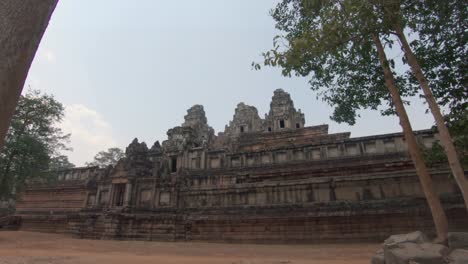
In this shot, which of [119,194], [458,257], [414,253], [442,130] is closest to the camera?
[458,257]

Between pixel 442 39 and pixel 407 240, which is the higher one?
pixel 442 39

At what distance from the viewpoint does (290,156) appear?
20.5m

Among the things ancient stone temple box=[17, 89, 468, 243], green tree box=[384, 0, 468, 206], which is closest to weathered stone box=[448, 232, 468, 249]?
green tree box=[384, 0, 468, 206]

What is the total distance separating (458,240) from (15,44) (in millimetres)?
8987

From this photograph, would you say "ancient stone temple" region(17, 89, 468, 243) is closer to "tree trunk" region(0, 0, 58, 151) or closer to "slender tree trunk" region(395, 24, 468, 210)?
"slender tree trunk" region(395, 24, 468, 210)

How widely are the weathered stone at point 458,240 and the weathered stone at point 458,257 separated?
904 mm

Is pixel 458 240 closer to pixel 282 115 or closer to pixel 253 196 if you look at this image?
pixel 253 196

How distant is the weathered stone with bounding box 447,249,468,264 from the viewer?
4.93 meters

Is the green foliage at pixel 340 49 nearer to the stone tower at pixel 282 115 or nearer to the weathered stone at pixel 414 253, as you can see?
the weathered stone at pixel 414 253

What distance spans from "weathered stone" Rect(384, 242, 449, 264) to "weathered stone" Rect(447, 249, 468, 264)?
0.11m

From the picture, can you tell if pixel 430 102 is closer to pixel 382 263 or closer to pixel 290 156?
pixel 382 263

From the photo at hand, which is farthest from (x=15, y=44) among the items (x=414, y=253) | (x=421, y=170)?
(x=421, y=170)

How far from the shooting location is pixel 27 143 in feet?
66.4

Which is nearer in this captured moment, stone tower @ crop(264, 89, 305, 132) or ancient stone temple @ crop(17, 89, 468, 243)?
ancient stone temple @ crop(17, 89, 468, 243)
